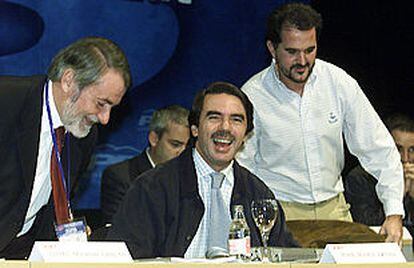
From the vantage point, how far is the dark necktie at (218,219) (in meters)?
3.84

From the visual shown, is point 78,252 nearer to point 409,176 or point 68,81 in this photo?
point 68,81

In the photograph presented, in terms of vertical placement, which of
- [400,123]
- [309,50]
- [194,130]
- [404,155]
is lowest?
[404,155]

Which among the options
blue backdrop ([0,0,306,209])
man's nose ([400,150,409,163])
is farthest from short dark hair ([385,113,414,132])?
blue backdrop ([0,0,306,209])

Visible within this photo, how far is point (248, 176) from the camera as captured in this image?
408 cm

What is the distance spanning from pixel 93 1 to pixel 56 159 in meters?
2.07

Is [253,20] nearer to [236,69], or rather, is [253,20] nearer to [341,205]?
[236,69]

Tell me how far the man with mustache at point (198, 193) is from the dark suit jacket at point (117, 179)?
3.94ft

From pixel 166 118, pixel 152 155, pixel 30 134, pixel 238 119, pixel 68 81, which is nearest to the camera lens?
pixel 30 134

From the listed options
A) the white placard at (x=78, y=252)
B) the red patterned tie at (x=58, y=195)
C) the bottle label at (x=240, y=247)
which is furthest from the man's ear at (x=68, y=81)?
the white placard at (x=78, y=252)

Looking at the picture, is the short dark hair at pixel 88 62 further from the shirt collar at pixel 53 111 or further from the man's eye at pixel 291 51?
the man's eye at pixel 291 51

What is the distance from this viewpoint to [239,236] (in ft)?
11.7

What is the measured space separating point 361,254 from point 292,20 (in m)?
2.17

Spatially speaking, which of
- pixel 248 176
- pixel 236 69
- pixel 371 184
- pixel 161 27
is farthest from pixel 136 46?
pixel 248 176

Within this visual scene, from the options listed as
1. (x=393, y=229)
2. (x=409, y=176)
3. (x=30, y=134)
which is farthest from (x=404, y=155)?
(x=30, y=134)
